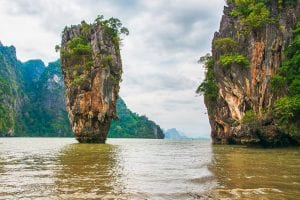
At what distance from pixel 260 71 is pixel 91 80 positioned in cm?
2628

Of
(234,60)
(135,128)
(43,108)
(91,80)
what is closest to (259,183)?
(234,60)

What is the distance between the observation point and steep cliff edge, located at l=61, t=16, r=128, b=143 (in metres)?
52.6

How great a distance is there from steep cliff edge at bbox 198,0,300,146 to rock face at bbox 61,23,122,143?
18.2 m

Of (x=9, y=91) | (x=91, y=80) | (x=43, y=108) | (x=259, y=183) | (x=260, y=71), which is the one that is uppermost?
(x=9, y=91)

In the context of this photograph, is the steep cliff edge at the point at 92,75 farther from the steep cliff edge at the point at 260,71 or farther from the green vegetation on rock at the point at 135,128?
the green vegetation on rock at the point at 135,128

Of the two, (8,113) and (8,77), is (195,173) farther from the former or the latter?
(8,77)

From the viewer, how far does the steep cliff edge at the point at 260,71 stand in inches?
1375

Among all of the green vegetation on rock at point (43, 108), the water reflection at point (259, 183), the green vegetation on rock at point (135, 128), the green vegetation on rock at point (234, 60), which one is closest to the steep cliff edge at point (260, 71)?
the green vegetation on rock at point (234, 60)

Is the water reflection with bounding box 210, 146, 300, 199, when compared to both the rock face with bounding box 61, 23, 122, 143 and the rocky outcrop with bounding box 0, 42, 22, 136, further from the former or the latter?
the rocky outcrop with bounding box 0, 42, 22, 136

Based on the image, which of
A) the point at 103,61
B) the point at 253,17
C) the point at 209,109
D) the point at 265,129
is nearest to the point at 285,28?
the point at 253,17

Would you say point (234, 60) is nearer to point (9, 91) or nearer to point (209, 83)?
point (209, 83)

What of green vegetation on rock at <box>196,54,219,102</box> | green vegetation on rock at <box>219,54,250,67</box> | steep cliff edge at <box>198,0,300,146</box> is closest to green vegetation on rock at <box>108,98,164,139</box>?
green vegetation on rock at <box>196,54,219,102</box>

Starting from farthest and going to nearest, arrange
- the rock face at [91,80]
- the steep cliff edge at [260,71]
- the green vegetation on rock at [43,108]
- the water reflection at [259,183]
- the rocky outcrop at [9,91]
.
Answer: the green vegetation on rock at [43,108] < the rocky outcrop at [9,91] < the rock face at [91,80] < the steep cliff edge at [260,71] < the water reflection at [259,183]

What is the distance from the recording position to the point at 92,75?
5291 cm
